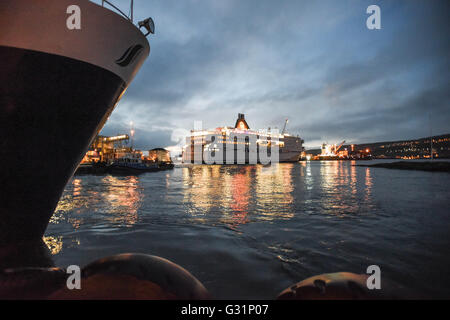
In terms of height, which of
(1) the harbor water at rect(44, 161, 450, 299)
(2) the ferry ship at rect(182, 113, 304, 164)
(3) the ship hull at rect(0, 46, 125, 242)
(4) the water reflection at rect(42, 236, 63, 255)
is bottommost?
(1) the harbor water at rect(44, 161, 450, 299)

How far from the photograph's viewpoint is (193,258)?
3.98 metres

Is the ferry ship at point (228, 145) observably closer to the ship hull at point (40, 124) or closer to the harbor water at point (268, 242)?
the harbor water at point (268, 242)

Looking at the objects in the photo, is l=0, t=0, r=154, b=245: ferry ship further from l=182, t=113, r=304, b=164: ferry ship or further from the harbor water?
l=182, t=113, r=304, b=164: ferry ship

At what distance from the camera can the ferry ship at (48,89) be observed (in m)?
2.64

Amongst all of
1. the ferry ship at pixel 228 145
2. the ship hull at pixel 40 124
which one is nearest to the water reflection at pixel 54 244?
the ship hull at pixel 40 124

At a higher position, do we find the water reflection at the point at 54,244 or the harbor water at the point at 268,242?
the water reflection at the point at 54,244

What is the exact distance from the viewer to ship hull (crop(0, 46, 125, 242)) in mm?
2754

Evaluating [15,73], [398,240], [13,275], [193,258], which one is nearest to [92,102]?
[15,73]

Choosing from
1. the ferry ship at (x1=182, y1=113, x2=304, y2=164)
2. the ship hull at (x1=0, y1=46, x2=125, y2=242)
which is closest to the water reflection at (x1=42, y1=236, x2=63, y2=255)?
the ship hull at (x1=0, y1=46, x2=125, y2=242)

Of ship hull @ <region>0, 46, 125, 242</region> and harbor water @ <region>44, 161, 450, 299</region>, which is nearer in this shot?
ship hull @ <region>0, 46, 125, 242</region>

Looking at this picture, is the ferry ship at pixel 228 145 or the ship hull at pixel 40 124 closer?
the ship hull at pixel 40 124

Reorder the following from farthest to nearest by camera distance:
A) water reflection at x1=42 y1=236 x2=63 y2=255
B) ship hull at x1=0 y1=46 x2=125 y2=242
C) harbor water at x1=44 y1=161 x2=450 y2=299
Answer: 1. water reflection at x1=42 y1=236 x2=63 y2=255
2. harbor water at x1=44 y1=161 x2=450 y2=299
3. ship hull at x1=0 y1=46 x2=125 y2=242

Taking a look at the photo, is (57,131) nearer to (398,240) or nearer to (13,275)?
(13,275)

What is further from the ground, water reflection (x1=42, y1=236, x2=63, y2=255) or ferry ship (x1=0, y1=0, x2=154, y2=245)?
ferry ship (x1=0, y1=0, x2=154, y2=245)
